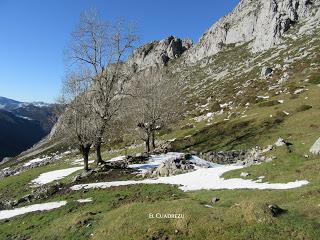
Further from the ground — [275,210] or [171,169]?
[171,169]

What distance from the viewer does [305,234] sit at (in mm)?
17734

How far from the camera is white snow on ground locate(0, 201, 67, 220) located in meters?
33.9

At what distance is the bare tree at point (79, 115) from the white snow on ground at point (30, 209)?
12.2 m

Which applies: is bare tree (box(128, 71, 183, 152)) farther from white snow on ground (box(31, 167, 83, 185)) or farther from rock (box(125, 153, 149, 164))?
white snow on ground (box(31, 167, 83, 185))

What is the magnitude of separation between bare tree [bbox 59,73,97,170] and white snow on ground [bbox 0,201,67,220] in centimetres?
1221

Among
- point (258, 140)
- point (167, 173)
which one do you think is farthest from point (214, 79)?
point (167, 173)

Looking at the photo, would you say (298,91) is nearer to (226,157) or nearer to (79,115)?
(226,157)

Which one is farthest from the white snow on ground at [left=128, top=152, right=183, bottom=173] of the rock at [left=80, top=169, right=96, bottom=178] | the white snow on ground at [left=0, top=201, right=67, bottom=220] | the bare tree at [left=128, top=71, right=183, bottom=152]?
the white snow on ground at [left=0, top=201, right=67, bottom=220]

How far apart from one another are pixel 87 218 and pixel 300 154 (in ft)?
69.8

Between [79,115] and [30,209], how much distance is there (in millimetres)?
16121

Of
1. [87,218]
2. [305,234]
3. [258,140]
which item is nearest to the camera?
[305,234]

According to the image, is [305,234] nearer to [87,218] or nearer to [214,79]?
[87,218]

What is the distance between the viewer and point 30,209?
1372 inches

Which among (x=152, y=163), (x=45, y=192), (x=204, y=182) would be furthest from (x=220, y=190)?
(x=45, y=192)
